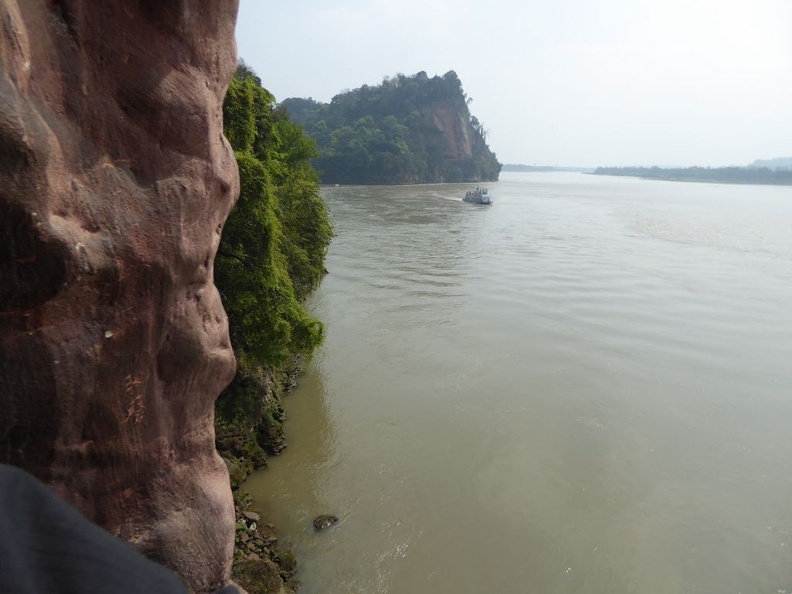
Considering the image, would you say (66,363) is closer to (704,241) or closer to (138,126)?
(138,126)

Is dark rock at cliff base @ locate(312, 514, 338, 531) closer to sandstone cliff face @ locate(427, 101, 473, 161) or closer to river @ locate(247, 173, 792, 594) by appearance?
river @ locate(247, 173, 792, 594)

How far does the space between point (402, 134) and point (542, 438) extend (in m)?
87.7

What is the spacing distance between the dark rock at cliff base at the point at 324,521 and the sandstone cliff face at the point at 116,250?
392 cm

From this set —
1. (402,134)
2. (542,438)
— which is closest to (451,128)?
(402,134)

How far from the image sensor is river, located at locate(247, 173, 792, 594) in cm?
835

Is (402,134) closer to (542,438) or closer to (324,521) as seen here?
(542,438)

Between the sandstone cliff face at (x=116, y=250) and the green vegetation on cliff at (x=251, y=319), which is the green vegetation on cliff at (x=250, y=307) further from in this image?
the sandstone cliff face at (x=116, y=250)

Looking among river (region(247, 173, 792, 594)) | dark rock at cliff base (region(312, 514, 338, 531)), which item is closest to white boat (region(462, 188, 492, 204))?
river (region(247, 173, 792, 594))

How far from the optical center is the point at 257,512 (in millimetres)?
9086

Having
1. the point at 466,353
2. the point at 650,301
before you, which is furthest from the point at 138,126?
the point at 650,301

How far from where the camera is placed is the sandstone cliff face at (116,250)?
3.27 metres

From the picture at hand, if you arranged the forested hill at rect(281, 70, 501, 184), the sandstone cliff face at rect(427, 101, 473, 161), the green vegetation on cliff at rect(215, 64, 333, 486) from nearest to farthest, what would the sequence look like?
1. the green vegetation on cliff at rect(215, 64, 333, 486)
2. the forested hill at rect(281, 70, 501, 184)
3. the sandstone cliff face at rect(427, 101, 473, 161)

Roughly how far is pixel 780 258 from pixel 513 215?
2245cm

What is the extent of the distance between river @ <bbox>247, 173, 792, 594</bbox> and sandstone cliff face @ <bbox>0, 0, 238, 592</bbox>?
14.5 ft
